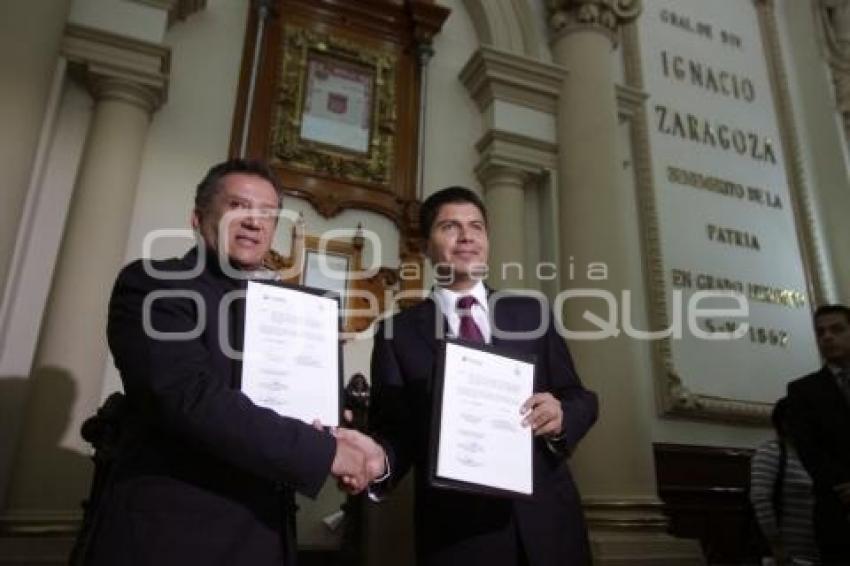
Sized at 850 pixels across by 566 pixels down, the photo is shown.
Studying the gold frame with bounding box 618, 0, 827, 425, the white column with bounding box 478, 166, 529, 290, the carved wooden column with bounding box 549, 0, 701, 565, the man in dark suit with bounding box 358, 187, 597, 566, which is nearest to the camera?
the man in dark suit with bounding box 358, 187, 597, 566

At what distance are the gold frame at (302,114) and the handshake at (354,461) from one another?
229 cm

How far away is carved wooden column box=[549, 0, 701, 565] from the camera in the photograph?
2.81 metres

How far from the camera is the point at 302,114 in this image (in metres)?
3.48

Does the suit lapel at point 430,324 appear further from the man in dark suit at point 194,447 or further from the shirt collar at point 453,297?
the man in dark suit at point 194,447

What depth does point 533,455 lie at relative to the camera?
1.40m

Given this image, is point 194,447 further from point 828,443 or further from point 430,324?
point 828,443

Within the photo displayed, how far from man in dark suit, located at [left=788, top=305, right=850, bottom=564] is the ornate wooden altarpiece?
1770mm

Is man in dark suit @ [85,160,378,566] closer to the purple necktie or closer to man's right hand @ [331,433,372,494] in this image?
man's right hand @ [331,433,372,494]

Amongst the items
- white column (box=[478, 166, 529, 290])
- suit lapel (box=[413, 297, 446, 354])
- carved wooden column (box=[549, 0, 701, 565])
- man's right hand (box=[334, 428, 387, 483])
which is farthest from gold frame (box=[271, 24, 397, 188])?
man's right hand (box=[334, 428, 387, 483])

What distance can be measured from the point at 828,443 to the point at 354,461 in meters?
2.08

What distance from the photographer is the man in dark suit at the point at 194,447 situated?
3.57 ft

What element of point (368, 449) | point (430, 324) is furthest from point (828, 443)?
point (368, 449)

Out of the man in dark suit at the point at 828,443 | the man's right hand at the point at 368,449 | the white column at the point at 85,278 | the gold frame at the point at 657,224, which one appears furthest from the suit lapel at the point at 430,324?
the gold frame at the point at 657,224

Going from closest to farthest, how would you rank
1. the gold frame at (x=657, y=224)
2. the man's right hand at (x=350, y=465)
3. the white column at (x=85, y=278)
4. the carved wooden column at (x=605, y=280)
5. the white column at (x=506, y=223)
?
1. the man's right hand at (x=350, y=465)
2. the white column at (x=85, y=278)
3. the carved wooden column at (x=605, y=280)
4. the white column at (x=506, y=223)
5. the gold frame at (x=657, y=224)
